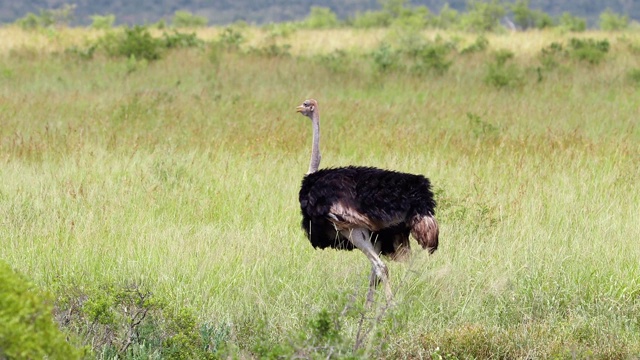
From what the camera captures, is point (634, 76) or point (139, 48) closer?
point (634, 76)

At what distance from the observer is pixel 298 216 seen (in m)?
7.72

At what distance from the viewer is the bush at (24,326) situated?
3.69 metres

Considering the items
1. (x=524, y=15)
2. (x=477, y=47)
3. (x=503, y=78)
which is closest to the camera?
(x=503, y=78)

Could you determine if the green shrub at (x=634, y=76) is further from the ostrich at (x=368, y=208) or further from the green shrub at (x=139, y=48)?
the ostrich at (x=368, y=208)

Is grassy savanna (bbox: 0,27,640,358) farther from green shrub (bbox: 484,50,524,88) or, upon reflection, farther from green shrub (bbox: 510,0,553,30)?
green shrub (bbox: 510,0,553,30)

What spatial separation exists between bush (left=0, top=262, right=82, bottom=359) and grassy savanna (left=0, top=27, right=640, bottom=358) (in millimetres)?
725

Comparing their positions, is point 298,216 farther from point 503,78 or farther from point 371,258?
point 503,78

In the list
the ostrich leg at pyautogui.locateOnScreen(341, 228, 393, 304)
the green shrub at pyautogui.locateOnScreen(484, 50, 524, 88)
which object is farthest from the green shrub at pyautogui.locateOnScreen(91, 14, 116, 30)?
the ostrich leg at pyautogui.locateOnScreen(341, 228, 393, 304)

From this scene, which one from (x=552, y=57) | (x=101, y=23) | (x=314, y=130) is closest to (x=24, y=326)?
(x=314, y=130)

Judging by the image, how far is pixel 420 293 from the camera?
601 cm

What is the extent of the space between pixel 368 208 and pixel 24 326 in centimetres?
242

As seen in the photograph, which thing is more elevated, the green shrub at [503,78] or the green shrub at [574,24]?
the green shrub at [503,78]

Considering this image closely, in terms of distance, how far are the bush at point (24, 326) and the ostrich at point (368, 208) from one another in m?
2.14

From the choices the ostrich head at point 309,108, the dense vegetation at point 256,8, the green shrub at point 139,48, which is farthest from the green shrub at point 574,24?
the dense vegetation at point 256,8
